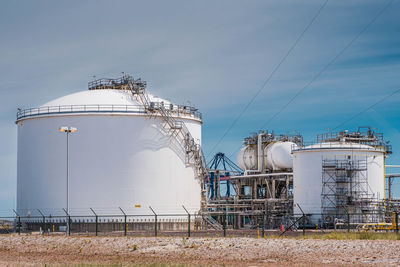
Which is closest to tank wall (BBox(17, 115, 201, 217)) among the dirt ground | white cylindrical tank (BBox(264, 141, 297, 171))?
white cylindrical tank (BBox(264, 141, 297, 171))

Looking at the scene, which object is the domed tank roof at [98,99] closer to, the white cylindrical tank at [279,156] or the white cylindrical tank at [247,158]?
the white cylindrical tank at [279,156]

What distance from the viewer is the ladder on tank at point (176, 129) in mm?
57406

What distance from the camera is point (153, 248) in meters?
35.8

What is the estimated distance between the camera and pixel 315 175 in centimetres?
5706

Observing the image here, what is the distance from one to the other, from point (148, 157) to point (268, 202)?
48.6 ft

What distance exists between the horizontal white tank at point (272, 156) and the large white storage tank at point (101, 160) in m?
12.2

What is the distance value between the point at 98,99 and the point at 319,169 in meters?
20.1

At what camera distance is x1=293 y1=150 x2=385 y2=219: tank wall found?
56.9 meters

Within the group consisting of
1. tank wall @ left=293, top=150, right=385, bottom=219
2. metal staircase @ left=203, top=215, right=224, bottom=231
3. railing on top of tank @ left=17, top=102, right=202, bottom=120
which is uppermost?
railing on top of tank @ left=17, top=102, right=202, bottom=120

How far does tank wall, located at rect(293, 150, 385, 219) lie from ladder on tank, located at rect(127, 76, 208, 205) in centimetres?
878

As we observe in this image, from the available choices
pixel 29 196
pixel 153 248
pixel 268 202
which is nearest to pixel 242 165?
pixel 268 202

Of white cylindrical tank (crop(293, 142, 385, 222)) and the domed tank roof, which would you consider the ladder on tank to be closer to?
the domed tank roof

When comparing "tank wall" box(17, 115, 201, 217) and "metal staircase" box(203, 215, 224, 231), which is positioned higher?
"tank wall" box(17, 115, 201, 217)

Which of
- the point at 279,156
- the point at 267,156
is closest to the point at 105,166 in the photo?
the point at 279,156
